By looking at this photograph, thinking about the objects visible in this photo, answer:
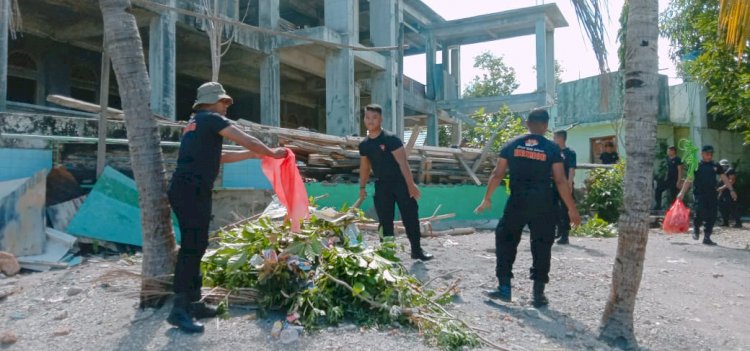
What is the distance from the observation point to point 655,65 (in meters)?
4.16

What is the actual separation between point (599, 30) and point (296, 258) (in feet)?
9.37

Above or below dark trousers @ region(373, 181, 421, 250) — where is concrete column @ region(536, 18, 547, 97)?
above

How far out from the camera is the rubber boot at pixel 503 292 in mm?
5035

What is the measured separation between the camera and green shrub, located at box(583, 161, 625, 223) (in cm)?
1258

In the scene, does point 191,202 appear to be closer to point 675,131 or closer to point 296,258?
point 296,258

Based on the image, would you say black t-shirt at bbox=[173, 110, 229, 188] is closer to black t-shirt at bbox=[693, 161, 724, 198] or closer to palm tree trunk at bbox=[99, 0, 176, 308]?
palm tree trunk at bbox=[99, 0, 176, 308]

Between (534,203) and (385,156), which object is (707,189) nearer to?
(534,203)

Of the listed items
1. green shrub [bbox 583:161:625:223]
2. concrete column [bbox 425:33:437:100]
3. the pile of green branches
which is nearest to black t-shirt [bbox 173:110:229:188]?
the pile of green branches

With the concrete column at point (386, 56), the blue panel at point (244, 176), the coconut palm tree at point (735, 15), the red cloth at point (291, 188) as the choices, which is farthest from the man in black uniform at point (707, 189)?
the concrete column at point (386, 56)

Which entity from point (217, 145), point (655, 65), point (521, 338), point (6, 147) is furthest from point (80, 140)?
point (655, 65)

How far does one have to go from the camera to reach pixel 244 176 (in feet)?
28.0

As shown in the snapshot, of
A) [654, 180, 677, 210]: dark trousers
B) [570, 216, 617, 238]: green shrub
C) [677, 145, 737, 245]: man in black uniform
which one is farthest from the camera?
[654, 180, 677, 210]: dark trousers

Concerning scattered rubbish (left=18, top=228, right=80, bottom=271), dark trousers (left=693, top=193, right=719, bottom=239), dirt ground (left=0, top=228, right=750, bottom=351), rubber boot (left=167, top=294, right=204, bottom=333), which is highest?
dark trousers (left=693, top=193, right=719, bottom=239)

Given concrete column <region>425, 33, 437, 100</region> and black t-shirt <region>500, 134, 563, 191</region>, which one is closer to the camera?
black t-shirt <region>500, 134, 563, 191</region>
